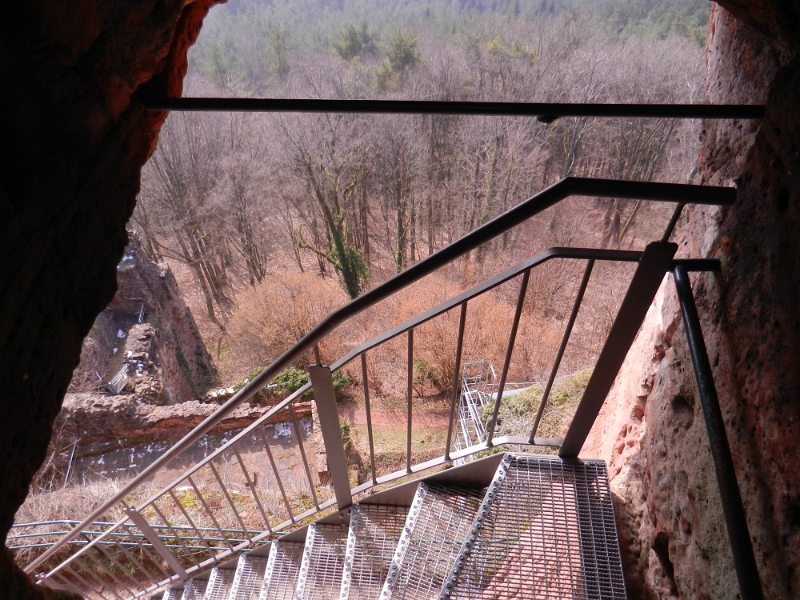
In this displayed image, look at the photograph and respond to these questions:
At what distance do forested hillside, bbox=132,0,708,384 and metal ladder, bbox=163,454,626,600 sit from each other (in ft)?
27.5

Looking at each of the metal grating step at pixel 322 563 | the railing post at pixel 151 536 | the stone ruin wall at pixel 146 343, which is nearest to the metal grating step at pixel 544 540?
the metal grating step at pixel 322 563

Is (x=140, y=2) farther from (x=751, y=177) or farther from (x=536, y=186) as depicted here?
(x=536, y=186)

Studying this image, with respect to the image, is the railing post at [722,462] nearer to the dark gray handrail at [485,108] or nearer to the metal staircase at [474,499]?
the metal staircase at [474,499]

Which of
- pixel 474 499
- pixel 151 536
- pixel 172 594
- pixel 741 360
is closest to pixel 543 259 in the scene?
pixel 741 360

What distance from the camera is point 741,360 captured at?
1146mm

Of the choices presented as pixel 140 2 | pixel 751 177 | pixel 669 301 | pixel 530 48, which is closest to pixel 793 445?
pixel 751 177

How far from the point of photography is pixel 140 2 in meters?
1.29

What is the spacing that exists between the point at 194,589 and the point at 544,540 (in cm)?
213

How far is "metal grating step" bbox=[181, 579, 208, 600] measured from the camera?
260 cm

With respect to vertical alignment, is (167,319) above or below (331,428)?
above

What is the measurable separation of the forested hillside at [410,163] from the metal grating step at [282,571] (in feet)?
26.9

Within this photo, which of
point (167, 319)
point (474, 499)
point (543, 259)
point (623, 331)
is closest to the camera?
point (543, 259)

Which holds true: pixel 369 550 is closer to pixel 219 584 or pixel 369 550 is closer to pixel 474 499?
pixel 474 499

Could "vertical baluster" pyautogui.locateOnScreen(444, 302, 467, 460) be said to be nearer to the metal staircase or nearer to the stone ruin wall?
the metal staircase
